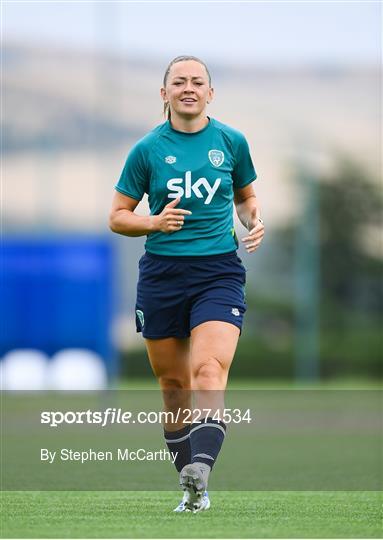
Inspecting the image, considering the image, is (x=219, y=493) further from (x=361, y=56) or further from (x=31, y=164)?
(x=361, y=56)

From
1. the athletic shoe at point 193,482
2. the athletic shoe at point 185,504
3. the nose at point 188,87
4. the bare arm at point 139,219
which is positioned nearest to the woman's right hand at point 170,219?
the bare arm at point 139,219

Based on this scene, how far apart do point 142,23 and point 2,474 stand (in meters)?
23.8

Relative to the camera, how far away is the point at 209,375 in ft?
19.3

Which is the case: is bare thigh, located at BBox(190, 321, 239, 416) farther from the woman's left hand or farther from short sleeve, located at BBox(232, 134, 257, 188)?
short sleeve, located at BBox(232, 134, 257, 188)

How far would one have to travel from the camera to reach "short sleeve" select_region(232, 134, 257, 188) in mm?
6379

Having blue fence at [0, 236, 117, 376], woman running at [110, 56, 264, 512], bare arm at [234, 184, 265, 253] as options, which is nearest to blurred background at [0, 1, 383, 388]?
blue fence at [0, 236, 117, 376]

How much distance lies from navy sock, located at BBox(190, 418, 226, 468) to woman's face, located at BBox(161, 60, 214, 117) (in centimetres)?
152

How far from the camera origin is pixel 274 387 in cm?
2578

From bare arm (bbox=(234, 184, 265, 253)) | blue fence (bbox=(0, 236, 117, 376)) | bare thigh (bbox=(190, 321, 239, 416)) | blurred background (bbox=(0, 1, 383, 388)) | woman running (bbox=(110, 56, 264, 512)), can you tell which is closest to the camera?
bare thigh (bbox=(190, 321, 239, 416))

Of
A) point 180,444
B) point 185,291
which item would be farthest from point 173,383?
point 185,291

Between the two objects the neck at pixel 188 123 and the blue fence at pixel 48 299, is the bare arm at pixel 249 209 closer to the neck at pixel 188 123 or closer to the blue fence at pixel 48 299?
the neck at pixel 188 123

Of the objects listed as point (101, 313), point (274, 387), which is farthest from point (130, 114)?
point (101, 313)

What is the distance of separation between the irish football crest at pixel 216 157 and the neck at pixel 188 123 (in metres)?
0.16

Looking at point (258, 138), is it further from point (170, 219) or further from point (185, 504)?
point (185, 504)
